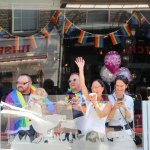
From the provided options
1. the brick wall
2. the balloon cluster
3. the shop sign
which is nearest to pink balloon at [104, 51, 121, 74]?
the balloon cluster

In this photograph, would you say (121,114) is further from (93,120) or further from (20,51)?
(20,51)

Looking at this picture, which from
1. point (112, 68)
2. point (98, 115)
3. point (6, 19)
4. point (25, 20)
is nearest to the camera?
point (98, 115)

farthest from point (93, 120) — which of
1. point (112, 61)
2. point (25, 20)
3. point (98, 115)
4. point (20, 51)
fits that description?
point (25, 20)

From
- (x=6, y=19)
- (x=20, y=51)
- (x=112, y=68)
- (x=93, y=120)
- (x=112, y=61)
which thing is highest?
(x=6, y=19)

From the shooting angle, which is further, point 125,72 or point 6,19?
point 6,19

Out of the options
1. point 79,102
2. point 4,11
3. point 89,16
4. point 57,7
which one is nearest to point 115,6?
point 89,16

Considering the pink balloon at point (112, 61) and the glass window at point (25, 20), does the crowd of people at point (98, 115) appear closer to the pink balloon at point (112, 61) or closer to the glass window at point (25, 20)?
the pink balloon at point (112, 61)

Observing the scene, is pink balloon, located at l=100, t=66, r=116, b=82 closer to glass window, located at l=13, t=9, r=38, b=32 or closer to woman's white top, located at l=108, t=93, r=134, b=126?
glass window, located at l=13, t=9, r=38, b=32

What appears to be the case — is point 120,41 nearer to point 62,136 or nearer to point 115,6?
point 115,6

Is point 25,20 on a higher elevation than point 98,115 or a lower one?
higher

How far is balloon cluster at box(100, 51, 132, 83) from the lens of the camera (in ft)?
28.9

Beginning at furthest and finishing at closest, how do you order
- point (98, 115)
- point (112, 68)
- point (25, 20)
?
point (25, 20) < point (112, 68) < point (98, 115)

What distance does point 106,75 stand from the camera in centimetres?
892

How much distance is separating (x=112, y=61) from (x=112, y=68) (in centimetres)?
17
